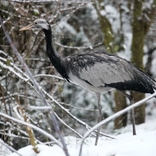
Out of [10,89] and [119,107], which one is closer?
[10,89]

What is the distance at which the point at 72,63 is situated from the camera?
5805 millimetres

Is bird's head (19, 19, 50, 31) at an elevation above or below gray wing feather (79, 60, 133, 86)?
above

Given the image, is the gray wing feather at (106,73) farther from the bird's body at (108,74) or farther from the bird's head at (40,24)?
the bird's head at (40,24)

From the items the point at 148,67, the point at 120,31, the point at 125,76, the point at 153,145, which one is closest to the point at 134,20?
the point at 120,31

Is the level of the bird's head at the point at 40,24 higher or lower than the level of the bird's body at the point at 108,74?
higher

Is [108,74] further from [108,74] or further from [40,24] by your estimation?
[40,24]

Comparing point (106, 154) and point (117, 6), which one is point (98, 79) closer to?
point (106, 154)

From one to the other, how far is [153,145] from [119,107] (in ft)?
19.0

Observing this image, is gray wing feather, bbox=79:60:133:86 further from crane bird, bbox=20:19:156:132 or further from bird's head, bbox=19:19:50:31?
bird's head, bbox=19:19:50:31

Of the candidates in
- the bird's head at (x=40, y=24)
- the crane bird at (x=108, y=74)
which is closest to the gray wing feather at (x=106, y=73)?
the crane bird at (x=108, y=74)

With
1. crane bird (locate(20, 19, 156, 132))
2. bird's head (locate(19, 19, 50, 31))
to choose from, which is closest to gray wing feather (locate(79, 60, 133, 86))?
crane bird (locate(20, 19, 156, 132))

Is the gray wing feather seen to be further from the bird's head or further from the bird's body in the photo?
the bird's head

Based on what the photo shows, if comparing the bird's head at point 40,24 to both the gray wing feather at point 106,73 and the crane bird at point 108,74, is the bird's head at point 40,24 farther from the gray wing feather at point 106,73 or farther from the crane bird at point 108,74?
the gray wing feather at point 106,73

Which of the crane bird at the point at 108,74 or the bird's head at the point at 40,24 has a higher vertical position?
the bird's head at the point at 40,24
